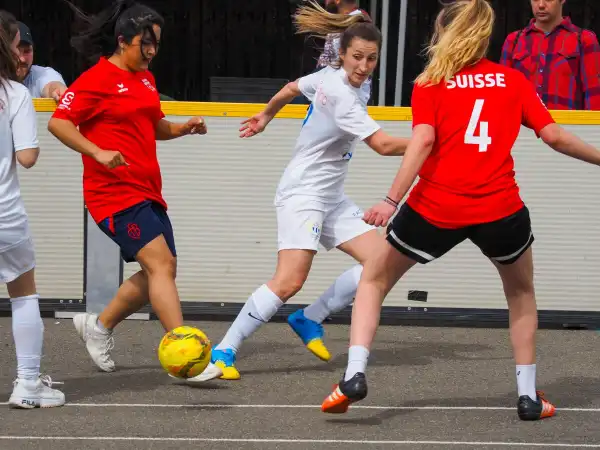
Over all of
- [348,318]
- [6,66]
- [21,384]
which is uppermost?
[6,66]

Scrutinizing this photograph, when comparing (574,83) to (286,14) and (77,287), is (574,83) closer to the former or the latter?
(77,287)

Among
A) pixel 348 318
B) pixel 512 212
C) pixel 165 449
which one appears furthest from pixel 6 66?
pixel 348 318

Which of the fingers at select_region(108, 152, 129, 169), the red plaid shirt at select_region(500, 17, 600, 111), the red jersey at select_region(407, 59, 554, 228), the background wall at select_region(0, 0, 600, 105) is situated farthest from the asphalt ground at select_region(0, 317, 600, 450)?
the background wall at select_region(0, 0, 600, 105)

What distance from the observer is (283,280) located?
22.8ft

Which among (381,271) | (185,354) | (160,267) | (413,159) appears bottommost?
(185,354)

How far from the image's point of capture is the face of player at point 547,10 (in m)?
8.86

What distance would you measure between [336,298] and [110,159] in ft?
5.91

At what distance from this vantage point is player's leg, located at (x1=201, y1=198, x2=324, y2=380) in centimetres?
693

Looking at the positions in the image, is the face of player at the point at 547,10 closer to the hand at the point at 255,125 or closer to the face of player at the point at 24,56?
the hand at the point at 255,125

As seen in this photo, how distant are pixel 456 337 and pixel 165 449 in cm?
333

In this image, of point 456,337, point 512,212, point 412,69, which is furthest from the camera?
point 412,69

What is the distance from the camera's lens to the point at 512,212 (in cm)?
579

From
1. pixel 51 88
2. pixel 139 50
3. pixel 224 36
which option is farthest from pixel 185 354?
pixel 224 36

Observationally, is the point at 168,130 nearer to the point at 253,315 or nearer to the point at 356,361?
the point at 253,315
